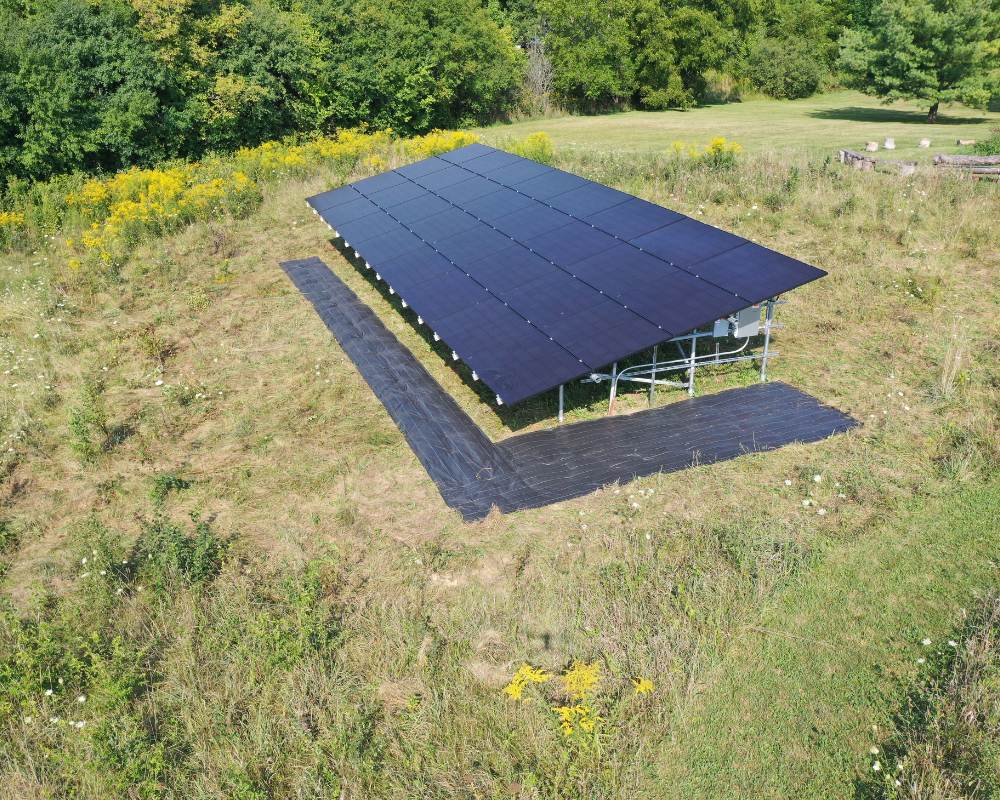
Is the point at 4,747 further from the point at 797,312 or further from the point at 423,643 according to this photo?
the point at 797,312

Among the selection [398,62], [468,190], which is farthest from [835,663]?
[398,62]

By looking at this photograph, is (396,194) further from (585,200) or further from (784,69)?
(784,69)

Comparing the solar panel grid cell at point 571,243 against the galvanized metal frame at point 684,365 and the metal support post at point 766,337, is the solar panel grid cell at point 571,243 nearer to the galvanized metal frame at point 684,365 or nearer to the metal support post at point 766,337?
the galvanized metal frame at point 684,365

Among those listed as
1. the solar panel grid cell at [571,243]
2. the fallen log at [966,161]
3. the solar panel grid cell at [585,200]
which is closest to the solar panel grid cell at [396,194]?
the solar panel grid cell at [585,200]

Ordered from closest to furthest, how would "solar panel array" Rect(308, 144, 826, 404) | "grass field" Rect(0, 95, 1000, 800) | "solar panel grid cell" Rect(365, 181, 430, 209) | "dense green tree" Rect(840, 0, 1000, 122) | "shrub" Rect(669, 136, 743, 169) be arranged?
"grass field" Rect(0, 95, 1000, 800)
"solar panel array" Rect(308, 144, 826, 404)
"solar panel grid cell" Rect(365, 181, 430, 209)
"shrub" Rect(669, 136, 743, 169)
"dense green tree" Rect(840, 0, 1000, 122)

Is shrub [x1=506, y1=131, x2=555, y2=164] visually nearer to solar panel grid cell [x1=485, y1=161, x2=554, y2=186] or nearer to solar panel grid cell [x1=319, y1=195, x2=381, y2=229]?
solar panel grid cell [x1=485, y1=161, x2=554, y2=186]

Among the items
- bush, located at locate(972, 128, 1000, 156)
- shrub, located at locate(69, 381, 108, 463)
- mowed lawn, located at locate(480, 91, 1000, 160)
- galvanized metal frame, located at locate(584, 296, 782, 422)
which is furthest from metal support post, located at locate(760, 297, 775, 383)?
bush, located at locate(972, 128, 1000, 156)

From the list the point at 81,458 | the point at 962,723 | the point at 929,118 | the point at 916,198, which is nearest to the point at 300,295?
the point at 81,458
